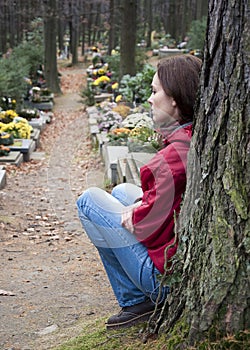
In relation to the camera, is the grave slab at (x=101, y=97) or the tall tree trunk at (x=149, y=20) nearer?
the grave slab at (x=101, y=97)

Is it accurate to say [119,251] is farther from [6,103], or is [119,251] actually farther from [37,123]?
[37,123]

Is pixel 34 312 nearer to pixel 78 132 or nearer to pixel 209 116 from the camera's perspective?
pixel 209 116

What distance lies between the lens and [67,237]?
6.78 metres

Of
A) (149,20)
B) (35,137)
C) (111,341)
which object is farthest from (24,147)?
(149,20)

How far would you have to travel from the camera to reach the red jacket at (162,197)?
2.86 m

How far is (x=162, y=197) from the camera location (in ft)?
9.43

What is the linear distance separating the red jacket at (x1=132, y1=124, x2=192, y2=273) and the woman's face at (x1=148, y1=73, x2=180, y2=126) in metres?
0.09

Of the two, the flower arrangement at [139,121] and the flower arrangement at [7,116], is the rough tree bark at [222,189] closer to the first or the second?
the flower arrangement at [139,121]

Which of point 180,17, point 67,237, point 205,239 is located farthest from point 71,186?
point 180,17

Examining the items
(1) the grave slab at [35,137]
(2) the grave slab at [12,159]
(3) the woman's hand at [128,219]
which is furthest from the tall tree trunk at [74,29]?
(3) the woman's hand at [128,219]

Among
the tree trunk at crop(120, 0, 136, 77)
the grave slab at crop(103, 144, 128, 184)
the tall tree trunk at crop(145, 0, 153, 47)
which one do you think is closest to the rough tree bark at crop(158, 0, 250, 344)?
the grave slab at crop(103, 144, 128, 184)

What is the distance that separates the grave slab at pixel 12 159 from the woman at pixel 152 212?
28.6 ft

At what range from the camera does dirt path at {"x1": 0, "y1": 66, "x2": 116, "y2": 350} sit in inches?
154

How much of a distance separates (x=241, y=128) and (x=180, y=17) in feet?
143
